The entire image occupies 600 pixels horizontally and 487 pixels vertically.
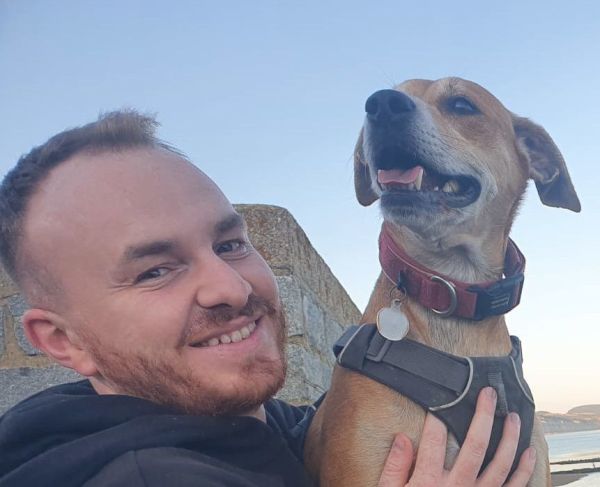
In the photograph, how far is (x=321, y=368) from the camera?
12.0 ft

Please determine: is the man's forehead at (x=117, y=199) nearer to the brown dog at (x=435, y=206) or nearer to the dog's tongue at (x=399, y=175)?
the brown dog at (x=435, y=206)

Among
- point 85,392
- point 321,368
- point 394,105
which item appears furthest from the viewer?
point 321,368

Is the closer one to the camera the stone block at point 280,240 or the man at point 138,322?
the man at point 138,322

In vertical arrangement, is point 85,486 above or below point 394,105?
below

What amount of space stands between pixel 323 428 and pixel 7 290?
6.74 feet

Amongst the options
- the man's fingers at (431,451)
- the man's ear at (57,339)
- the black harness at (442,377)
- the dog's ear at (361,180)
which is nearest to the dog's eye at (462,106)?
Answer: the dog's ear at (361,180)

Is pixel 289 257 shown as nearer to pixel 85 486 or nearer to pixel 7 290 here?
pixel 7 290

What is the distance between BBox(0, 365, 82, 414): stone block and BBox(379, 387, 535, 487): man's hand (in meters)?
1.95

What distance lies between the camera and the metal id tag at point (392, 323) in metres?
1.91

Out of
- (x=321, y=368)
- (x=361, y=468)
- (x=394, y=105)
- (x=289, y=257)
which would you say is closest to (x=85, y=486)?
(x=361, y=468)

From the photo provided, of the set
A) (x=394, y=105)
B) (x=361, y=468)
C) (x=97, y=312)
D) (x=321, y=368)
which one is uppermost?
(x=394, y=105)

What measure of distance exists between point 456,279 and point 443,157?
1.47 ft

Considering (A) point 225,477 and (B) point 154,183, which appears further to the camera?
(B) point 154,183

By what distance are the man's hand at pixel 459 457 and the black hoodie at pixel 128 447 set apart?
0.29 meters
